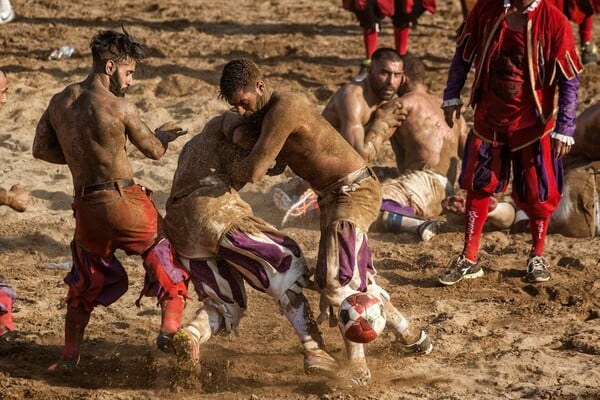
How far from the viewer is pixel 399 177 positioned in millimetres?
8891

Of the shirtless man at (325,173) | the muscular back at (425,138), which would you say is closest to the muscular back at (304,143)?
the shirtless man at (325,173)

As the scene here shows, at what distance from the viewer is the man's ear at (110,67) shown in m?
6.05

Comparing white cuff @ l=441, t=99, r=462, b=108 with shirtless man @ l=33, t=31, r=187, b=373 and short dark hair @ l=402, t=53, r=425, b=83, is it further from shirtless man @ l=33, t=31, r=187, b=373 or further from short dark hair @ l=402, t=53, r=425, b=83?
shirtless man @ l=33, t=31, r=187, b=373

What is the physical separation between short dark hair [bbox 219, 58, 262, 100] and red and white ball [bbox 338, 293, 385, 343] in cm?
116

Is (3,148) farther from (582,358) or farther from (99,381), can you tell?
(582,358)

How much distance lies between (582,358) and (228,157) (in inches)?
83.7

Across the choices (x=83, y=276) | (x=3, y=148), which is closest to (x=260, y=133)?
(x=83, y=276)

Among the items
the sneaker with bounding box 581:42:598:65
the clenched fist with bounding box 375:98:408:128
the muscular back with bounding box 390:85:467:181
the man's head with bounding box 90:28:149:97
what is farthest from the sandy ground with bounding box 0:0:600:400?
the man's head with bounding box 90:28:149:97

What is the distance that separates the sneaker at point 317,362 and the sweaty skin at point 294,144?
2.83 ft

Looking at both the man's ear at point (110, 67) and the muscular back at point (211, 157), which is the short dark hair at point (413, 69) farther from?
the man's ear at point (110, 67)

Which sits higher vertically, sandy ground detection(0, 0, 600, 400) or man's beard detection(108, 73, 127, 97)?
man's beard detection(108, 73, 127, 97)

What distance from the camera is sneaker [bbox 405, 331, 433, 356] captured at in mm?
6254

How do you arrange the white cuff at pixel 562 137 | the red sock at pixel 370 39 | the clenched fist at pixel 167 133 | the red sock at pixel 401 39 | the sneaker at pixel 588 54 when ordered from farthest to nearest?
1. the sneaker at pixel 588 54
2. the red sock at pixel 401 39
3. the red sock at pixel 370 39
4. the white cuff at pixel 562 137
5. the clenched fist at pixel 167 133

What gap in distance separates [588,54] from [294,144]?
677cm
